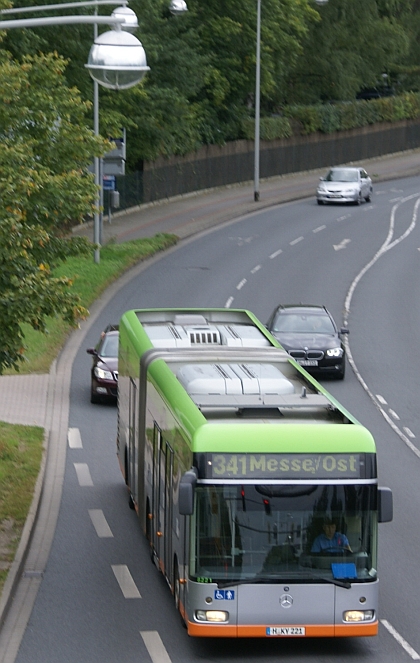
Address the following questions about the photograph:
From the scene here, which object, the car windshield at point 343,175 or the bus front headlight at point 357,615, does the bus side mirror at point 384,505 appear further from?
the car windshield at point 343,175

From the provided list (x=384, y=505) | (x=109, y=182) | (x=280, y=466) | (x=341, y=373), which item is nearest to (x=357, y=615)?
(x=384, y=505)

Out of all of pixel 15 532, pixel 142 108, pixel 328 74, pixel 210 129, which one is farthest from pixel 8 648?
pixel 328 74

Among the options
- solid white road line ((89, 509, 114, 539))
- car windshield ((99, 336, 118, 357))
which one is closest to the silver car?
car windshield ((99, 336, 118, 357))

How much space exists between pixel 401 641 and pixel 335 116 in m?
65.3

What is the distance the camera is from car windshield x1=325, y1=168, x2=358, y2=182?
192 ft

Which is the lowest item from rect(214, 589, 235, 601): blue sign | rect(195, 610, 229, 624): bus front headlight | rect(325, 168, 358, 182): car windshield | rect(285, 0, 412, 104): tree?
rect(195, 610, 229, 624): bus front headlight

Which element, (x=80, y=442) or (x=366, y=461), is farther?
(x=80, y=442)

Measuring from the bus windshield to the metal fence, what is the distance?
140 ft

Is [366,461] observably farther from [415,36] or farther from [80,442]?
[415,36]

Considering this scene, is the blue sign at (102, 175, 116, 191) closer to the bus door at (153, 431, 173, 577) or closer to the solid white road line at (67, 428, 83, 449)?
the solid white road line at (67, 428, 83, 449)

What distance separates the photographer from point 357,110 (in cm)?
7838

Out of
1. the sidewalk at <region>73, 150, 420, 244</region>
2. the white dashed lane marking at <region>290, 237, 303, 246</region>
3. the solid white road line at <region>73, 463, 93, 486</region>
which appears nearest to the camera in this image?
the solid white road line at <region>73, 463, 93, 486</region>

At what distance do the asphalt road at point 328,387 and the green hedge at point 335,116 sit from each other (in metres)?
13.1

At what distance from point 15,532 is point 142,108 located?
37093 millimetres
